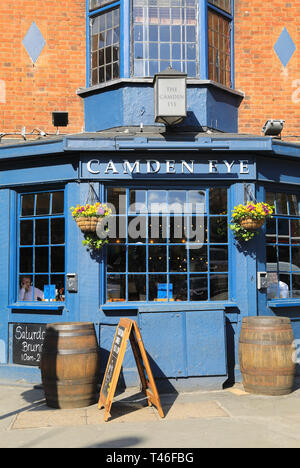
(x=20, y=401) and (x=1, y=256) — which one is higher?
(x=1, y=256)

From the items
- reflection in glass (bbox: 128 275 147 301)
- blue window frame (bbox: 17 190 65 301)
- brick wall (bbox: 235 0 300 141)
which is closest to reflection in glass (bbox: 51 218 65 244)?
blue window frame (bbox: 17 190 65 301)

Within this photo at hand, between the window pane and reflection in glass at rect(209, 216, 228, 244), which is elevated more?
the window pane

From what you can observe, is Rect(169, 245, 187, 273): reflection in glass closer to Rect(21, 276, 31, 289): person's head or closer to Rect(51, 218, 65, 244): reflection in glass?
Rect(51, 218, 65, 244): reflection in glass

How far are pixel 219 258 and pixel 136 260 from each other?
1282mm

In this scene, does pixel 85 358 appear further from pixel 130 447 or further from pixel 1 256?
pixel 1 256

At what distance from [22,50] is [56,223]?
3.53 m

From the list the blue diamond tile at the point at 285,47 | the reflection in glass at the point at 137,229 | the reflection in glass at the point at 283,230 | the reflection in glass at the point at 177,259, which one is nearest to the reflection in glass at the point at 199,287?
the reflection in glass at the point at 177,259

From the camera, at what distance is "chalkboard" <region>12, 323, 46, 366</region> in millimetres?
8231

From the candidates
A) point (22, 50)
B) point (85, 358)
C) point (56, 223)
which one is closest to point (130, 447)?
point (85, 358)

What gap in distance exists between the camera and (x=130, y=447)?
17.2 feet

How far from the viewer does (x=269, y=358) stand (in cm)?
727

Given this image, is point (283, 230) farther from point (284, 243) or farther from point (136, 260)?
point (136, 260)

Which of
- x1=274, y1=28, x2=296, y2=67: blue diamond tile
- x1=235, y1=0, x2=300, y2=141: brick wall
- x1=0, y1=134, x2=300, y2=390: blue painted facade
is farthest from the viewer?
x1=274, y1=28, x2=296, y2=67: blue diamond tile

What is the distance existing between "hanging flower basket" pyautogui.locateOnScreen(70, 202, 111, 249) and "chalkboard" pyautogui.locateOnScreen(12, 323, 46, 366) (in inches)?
61.8
